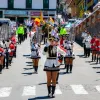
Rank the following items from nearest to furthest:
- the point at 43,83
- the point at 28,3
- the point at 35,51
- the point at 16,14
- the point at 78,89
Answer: the point at 78,89, the point at 43,83, the point at 35,51, the point at 16,14, the point at 28,3

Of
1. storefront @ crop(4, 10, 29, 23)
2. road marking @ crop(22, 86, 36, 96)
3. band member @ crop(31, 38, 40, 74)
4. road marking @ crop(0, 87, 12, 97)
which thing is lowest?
road marking @ crop(0, 87, 12, 97)

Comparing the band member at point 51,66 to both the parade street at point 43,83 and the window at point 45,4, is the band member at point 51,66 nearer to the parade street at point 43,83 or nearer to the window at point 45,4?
the parade street at point 43,83

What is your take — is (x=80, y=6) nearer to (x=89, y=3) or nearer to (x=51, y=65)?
(x=89, y=3)

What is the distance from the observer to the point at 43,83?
19.0 meters

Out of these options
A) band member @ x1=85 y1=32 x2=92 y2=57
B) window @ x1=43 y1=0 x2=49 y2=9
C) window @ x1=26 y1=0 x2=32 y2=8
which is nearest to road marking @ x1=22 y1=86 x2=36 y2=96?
band member @ x1=85 y1=32 x2=92 y2=57

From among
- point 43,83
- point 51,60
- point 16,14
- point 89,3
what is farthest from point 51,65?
point 89,3

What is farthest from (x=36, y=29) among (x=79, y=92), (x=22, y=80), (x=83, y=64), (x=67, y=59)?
(x=79, y=92)

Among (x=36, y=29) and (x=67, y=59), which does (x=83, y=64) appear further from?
(x=36, y=29)

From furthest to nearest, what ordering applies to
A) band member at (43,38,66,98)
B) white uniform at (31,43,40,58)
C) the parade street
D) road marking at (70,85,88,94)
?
1. white uniform at (31,43,40,58)
2. road marking at (70,85,88,94)
3. the parade street
4. band member at (43,38,66,98)

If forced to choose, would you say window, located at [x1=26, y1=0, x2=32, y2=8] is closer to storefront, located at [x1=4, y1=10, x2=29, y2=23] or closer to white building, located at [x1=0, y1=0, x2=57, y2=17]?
white building, located at [x1=0, y1=0, x2=57, y2=17]

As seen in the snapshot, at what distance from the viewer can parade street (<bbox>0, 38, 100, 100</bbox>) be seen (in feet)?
52.0

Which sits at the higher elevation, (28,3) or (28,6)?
(28,3)

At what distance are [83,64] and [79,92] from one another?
10.0 meters

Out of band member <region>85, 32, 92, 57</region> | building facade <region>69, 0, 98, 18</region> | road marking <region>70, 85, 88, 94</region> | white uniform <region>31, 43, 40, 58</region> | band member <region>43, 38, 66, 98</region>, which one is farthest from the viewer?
building facade <region>69, 0, 98, 18</region>
